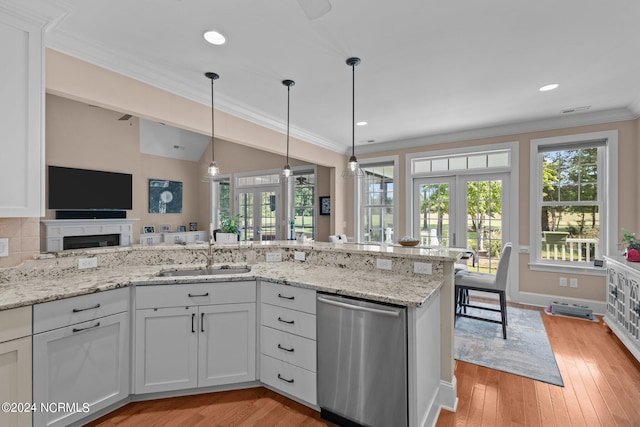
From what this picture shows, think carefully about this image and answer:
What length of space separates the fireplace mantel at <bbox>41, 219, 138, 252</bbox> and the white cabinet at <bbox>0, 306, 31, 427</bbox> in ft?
14.5

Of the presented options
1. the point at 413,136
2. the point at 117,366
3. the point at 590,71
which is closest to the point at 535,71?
the point at 590,71

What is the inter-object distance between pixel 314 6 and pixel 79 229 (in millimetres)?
5826

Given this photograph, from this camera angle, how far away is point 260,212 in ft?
23.7

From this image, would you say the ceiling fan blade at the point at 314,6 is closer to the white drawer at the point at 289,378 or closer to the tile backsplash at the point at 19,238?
the white drawer at the point at 289,378

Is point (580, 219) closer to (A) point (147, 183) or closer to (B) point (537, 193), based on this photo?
(B) point (537, 193)

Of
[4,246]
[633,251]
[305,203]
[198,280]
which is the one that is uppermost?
[305,203]

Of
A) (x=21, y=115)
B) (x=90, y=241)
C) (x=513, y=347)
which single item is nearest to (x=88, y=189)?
(x=90, y=241)

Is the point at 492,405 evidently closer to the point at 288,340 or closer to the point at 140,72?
the point at 288,340

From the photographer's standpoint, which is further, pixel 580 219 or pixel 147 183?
pixel 147 183

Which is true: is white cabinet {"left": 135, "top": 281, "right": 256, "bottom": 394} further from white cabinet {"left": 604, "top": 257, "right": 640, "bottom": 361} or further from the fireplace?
the fireplace

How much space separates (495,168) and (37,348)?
5.46 m

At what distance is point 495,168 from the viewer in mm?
4727

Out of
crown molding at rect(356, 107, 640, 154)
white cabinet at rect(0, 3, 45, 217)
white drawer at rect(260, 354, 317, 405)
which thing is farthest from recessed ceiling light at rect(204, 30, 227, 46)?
crown molding at rect(356, 107, 640, 154)

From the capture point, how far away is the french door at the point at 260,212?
275 inches
